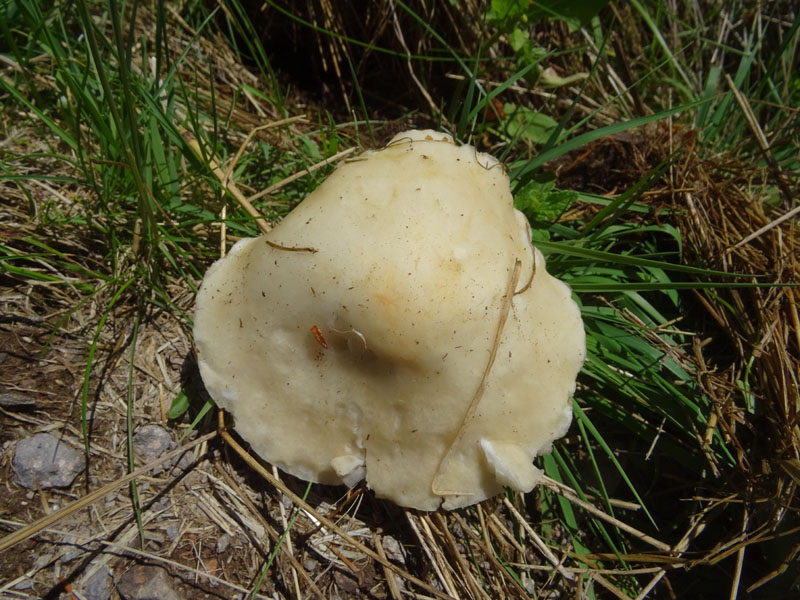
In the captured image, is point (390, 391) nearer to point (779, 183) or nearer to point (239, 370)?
point (239, 370)

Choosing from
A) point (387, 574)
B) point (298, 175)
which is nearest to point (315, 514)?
point (387, 574)

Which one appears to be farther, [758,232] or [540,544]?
[758,232]

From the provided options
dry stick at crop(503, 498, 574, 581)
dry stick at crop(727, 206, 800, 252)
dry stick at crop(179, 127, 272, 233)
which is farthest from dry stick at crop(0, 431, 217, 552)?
dry stick at crop(727, 206, 800, 252)

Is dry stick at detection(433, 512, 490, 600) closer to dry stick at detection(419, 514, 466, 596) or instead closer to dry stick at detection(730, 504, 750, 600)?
dry stick at detection(419, 514, 466, 596)

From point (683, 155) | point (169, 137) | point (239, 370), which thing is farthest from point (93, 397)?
point (683, 155)

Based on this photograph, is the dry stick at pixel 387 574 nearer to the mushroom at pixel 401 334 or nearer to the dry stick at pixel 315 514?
the dry stick at pixel 315 514

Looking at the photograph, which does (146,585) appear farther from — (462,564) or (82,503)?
(462,564)
